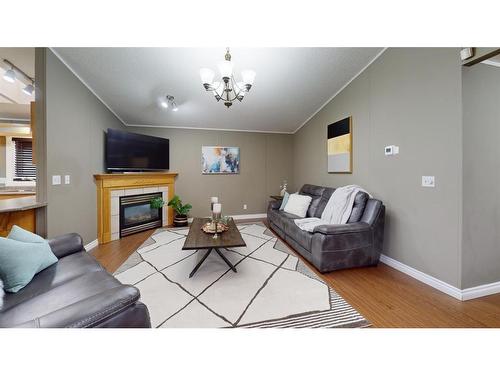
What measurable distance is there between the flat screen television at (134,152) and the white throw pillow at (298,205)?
307cm

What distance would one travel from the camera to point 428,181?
1.94 m

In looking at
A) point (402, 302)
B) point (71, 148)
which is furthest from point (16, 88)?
point (402, 302)

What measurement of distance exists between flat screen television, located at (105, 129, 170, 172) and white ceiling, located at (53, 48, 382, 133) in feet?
1.69

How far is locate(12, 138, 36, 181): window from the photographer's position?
4.10m

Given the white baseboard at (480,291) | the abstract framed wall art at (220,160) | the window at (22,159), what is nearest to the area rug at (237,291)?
the white baseboard at (480,291)

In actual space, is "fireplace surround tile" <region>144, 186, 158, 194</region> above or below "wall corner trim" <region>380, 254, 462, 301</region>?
above

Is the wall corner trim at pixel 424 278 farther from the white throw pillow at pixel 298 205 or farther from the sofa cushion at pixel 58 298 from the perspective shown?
the sofa cushion at pixel 58 298

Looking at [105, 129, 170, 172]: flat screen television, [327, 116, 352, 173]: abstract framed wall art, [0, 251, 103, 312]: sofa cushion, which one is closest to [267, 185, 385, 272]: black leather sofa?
[327, 116, 352, 173]: abstract framed wall art

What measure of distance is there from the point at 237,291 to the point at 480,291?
2280 millimetres

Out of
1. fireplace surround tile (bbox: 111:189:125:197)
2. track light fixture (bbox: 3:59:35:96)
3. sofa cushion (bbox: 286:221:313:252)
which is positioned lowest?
sofa cushion (bbox: 286:221:313:252)

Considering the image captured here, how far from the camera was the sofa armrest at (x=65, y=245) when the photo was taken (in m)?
1.52

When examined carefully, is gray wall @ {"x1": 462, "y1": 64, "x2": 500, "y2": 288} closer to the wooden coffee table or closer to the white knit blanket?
the white knit blanket
